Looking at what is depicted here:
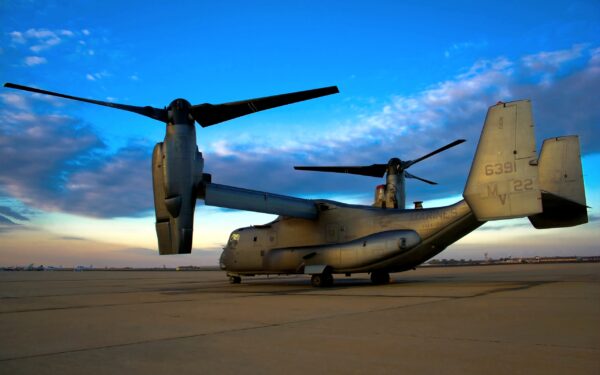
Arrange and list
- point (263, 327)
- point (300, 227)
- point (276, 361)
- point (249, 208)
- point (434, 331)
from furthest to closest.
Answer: point (300, 227), point (249, 208), point (263, 327), point (434, 331), point (276, 361)

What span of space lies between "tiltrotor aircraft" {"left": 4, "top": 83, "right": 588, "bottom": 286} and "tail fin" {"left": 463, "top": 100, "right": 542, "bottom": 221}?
26 millimetres

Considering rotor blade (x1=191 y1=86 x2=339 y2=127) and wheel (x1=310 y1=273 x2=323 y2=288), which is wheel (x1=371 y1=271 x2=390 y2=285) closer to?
wheel (x1=310 y1=273 x2=323 y2=288)

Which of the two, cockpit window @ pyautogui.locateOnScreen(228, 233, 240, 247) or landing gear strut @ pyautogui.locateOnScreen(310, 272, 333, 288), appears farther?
cockpit window @ pyautogui.locateOnScreen(228, 233, 240, 247)

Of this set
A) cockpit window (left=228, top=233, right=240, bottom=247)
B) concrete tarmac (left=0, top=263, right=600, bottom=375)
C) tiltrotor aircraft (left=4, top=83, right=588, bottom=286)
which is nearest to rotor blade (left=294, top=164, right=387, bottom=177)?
tiltrotor aircraft (left=4, top=83, right=588, bottom=286)

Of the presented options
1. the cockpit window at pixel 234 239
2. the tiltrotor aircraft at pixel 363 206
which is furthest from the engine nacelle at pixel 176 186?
the cockpit window at pixel 234 239

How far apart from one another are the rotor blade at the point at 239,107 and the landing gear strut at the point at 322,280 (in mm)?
7409

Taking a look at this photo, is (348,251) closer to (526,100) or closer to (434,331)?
(526,100)

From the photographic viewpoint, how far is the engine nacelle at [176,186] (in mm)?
15586

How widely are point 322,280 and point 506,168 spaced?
28.9ft

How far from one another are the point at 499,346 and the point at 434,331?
1.23 meters

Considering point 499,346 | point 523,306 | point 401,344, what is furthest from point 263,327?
point 523,306

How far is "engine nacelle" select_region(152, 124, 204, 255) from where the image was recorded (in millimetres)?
15586

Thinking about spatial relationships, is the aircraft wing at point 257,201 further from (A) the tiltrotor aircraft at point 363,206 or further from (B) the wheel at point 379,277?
(B) the wheel at point 379,277

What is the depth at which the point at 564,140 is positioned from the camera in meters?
15.4
